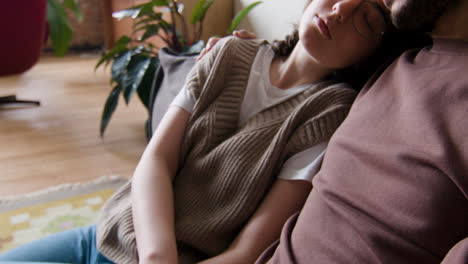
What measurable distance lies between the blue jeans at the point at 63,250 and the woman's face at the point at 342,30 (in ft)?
1.99

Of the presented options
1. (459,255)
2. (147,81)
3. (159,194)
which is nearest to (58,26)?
(147,81)

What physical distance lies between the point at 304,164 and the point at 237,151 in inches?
5.2

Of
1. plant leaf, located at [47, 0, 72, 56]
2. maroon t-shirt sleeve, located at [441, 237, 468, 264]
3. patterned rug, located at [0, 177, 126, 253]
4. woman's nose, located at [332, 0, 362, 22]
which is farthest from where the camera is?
plant leaf, located at [47, 0, 72, 56]

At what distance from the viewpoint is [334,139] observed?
25.9 inches

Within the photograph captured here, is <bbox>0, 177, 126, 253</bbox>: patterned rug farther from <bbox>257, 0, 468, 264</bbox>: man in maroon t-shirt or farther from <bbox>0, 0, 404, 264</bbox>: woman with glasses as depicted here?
<bbox>257, 0, 468, 264</bbox>: man in maroon t-shirt

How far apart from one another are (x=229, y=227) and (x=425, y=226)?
38cm

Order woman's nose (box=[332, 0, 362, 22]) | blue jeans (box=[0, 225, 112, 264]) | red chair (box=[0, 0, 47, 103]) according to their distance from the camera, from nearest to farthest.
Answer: woman's nose (box=[332, 0, 362, 22])
blue jeans (box=[0, 225, 112, 264])
red chair (box=[0, 0, 47, 103])

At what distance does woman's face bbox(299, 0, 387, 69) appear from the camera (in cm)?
71

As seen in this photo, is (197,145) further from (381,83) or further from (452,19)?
(452,19)

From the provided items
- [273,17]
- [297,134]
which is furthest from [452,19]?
[273,17]

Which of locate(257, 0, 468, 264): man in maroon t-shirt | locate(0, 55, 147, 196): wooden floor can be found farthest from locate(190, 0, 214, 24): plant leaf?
locate(257, 0, 468, 264): man in maroon t-shirt

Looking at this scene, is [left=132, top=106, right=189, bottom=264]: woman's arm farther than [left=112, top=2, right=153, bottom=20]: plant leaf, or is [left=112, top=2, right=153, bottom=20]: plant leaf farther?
[left=112, top=2, right=153, bottom=20]: plant leaf

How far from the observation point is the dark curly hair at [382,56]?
736 mm

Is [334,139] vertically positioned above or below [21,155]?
above
